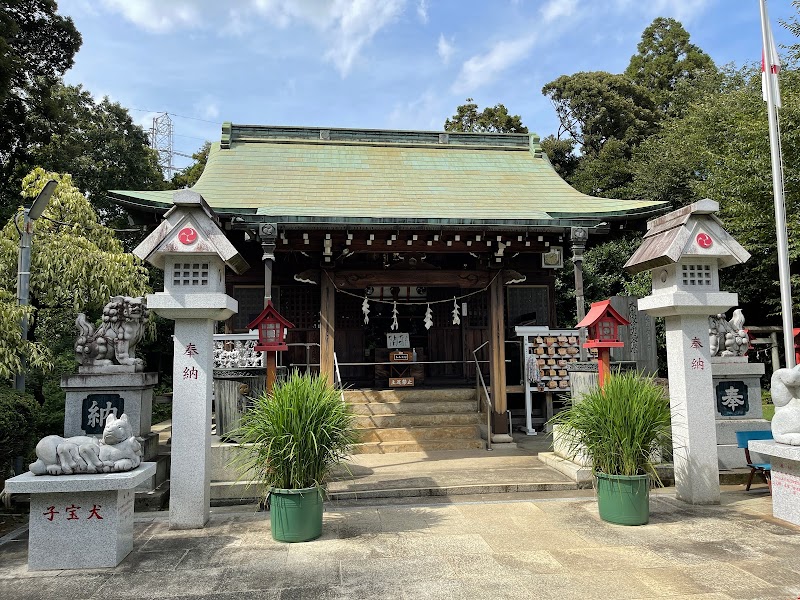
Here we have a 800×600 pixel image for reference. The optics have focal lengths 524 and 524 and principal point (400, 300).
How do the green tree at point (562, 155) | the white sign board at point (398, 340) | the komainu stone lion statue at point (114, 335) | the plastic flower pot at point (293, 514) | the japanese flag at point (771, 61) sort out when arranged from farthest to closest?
the green tree at point (562, 155)
the white sign board at point (398, 340)
the japanese flag at point (771, 61)
the komainu stone lion statue at point (114, 335)
the plastic flower pot at point (293, 514)

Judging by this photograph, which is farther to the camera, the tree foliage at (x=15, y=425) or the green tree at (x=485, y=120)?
the green tree at (x=485, y=120)

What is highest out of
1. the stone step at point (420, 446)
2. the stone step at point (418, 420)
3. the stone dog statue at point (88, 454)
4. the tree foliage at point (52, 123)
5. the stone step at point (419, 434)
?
the tree foliage at point (52, 123)

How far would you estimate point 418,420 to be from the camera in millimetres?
9602

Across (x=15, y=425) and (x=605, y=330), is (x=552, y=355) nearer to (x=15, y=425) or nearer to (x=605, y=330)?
(x=605, y=330)

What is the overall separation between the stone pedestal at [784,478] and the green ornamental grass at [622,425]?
0.97 metres

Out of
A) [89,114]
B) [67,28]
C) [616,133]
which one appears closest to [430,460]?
[67,28]

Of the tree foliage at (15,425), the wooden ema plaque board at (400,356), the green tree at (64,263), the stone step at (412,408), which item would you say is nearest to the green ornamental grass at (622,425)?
the stone step at (412,408)

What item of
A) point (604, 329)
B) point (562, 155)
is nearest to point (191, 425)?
point (604, 329)

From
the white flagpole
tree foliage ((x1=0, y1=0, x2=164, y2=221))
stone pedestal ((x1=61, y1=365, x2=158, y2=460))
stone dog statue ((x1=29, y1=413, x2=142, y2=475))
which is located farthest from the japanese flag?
tree foliage ((x1=0, y1=0, x2=164, y2=221))

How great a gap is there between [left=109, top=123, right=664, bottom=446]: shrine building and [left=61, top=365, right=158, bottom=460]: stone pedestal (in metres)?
2.67

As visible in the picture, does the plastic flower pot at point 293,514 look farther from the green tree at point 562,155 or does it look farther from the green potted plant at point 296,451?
the green tree at point 562,155

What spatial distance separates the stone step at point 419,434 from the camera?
367 inches

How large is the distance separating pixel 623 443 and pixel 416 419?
4.87 metres

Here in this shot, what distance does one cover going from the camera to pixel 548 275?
40.7ft
